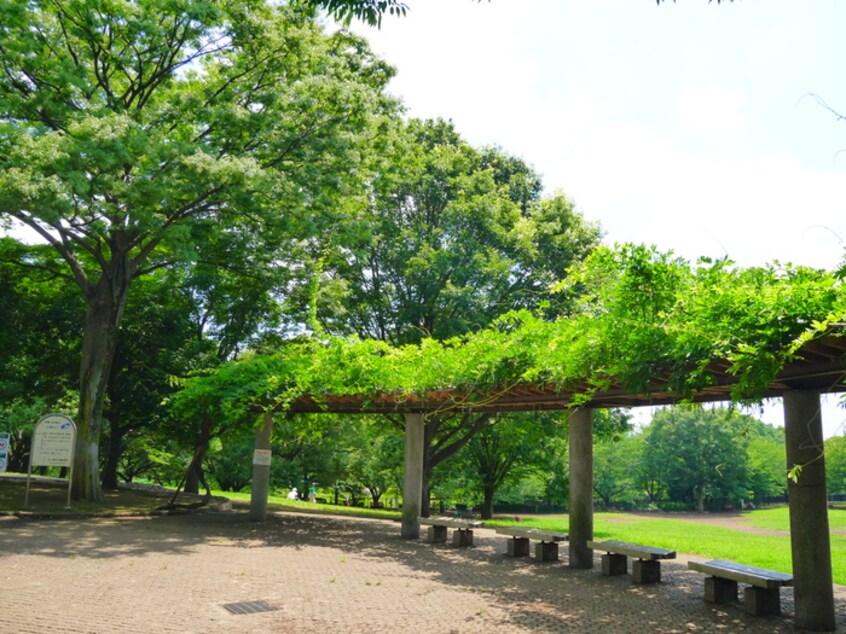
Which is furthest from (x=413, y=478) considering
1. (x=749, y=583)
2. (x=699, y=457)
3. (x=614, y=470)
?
(x=699, y=457)

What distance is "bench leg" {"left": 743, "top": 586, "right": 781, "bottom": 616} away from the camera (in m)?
7.61

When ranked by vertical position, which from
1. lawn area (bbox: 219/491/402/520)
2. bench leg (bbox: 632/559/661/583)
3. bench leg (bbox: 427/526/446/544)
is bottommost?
lawn area (bbox: 219/491/402/520)

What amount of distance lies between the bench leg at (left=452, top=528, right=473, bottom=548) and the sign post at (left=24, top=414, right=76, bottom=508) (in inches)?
365

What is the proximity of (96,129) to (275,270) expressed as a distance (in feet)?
20.7

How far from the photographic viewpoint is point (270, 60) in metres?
16.7

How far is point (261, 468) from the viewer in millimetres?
16562

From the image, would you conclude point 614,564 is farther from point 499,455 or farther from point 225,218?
point 499,455

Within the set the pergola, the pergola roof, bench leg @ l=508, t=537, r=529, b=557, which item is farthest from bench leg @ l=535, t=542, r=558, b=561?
the pergola roof

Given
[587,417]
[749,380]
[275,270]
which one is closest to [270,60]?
[275,270]

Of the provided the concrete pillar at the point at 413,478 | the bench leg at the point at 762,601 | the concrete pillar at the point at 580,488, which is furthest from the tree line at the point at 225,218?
the bench leg at the point at 762,601

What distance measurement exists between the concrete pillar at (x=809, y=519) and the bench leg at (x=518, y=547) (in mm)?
5549

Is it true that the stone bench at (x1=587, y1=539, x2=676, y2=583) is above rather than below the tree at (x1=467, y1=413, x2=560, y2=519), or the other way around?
below

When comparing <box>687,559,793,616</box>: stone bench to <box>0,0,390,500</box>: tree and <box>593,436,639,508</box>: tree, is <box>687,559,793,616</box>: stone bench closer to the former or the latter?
<box>0,0,390,500</box>: tree

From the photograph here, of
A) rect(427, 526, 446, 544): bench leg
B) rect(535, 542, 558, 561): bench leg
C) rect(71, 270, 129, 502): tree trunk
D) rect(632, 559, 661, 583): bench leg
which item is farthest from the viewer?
rect(71, 270, 129, 502): tree trunk
